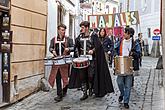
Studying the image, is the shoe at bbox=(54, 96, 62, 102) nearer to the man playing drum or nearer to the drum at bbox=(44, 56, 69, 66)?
the drum at bbox=(44, 56, 69, 66)

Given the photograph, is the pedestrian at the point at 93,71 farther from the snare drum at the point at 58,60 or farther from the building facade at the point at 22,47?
the building facade at the point at 22,47

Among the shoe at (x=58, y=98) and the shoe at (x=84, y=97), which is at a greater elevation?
the shoe at (x=84, y=97)

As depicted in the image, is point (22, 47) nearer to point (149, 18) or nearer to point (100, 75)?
point (100, 75)

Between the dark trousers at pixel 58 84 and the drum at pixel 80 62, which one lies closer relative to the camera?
the drum at pixel 80 62

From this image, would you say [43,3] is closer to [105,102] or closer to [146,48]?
[105,102]

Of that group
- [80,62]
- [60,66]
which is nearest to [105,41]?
[60,66]

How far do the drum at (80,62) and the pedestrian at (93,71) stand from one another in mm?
200

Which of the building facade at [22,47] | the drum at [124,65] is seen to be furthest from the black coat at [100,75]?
the building facade at [22,47]

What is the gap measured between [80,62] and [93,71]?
17.8 inches

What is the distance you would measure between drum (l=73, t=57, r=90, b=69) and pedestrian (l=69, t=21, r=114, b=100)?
20 cm

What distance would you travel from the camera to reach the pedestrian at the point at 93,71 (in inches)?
381

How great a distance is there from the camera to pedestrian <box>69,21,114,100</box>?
968cm

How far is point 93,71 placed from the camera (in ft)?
31.7

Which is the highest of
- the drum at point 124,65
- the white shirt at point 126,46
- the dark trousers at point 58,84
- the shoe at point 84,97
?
the white shirt at point 126,46
